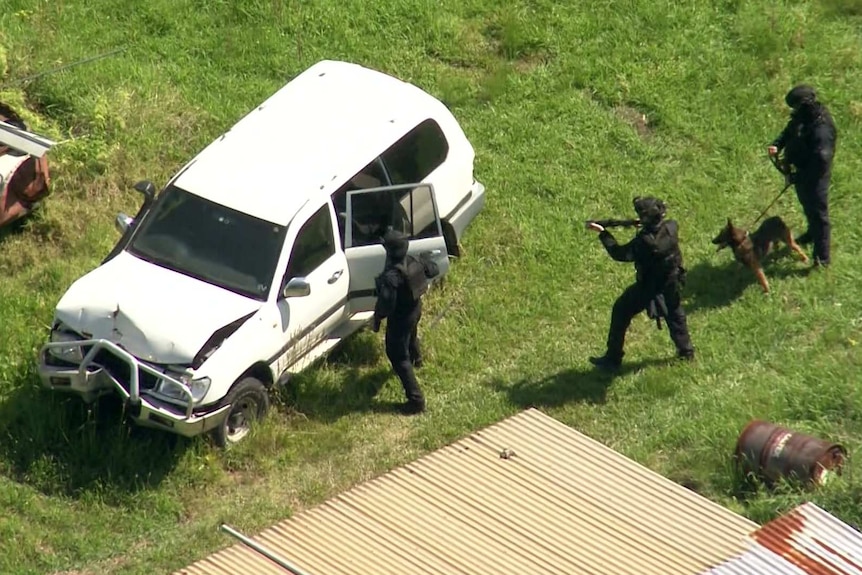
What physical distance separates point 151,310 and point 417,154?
299cm

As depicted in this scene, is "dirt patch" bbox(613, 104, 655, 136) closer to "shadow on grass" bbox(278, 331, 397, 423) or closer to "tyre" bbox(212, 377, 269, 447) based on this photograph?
"shadow on grass" bbox(278, 331, 397, 423)

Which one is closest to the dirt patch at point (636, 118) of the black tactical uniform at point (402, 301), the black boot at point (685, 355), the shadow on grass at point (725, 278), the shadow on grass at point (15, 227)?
the shadow on grass at point (725, 278)

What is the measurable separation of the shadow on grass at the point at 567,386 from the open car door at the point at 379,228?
1.16 m

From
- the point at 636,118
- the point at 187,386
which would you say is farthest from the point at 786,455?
the point at 636,118

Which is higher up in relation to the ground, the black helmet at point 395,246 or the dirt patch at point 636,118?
the black helmet at point 395,246

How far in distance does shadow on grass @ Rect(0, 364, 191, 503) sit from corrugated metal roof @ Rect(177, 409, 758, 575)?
64.1 inches

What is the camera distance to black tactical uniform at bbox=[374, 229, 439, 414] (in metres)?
10.5

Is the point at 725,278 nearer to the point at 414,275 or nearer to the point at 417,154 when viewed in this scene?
the point at 417,154

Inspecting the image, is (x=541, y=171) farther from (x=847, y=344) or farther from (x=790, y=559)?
(x=790, y=559)

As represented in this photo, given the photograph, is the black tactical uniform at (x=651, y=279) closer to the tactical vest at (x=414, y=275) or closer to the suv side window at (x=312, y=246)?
the tactical vest at (x=414, y=275)

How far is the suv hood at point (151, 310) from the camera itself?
1003cm

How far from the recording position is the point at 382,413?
11148 millimetres

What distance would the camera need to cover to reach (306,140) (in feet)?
37.5

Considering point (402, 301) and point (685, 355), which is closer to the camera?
point (402, 301)
